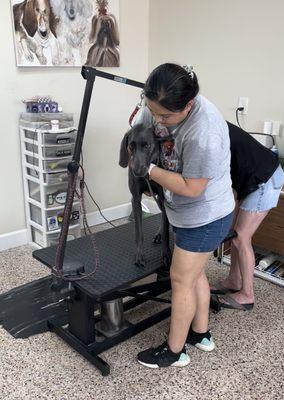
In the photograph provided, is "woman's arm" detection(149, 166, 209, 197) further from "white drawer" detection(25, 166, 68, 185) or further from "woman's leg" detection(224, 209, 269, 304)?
"white drawer" detection(25, 166, 68, 185)

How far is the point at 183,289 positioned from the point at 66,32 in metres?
Answer: 2.10

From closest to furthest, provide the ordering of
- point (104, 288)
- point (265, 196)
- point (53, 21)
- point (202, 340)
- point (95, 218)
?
point (104, 288)
point (202, 340)
point (265, 196)
point (53, 21)
point (95, 218)

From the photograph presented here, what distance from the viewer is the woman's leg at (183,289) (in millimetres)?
1535

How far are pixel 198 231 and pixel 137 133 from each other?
44 cm

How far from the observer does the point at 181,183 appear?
1.36 metres

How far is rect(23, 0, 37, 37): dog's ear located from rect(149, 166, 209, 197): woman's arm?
181 cm


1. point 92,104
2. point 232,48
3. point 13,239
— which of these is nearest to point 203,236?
point 232,48

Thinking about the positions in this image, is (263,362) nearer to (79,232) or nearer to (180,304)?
(180,304)

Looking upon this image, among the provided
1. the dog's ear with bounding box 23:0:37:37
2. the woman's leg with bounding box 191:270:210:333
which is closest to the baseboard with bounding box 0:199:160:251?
the dog's ear with bounding box 23:0:37:37

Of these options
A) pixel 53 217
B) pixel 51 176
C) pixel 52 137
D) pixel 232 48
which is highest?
pixel 232 48

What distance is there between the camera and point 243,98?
275 centimetres

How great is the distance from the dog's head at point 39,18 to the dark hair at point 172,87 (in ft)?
5.67

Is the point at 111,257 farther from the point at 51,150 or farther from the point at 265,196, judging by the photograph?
the point at 51,150

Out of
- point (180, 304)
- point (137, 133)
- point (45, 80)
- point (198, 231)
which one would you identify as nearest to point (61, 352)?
point (180, 304)
